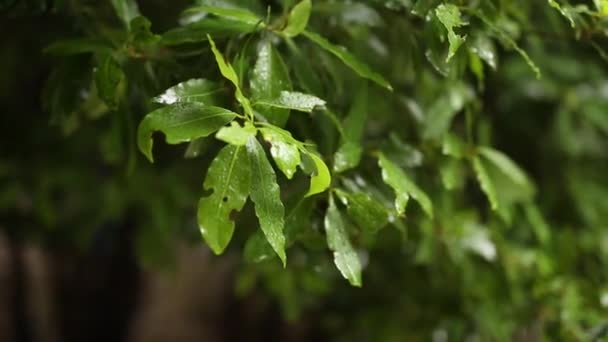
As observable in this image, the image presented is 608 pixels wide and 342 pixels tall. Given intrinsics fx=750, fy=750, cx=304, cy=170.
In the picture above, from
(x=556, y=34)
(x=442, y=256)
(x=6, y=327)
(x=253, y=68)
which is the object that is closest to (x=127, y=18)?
(x=253, y=68)

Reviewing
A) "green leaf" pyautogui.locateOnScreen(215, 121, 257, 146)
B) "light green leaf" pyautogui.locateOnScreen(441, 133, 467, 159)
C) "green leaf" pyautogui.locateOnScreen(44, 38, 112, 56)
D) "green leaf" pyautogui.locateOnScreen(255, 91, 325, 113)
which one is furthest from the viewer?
"light green leaf" pyautogui.locateOnScreen(441, 133, 467, 159)

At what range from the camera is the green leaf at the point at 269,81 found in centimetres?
77

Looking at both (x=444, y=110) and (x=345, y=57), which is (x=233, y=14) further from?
(x=444, y=110)

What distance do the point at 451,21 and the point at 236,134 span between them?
0.25 meters

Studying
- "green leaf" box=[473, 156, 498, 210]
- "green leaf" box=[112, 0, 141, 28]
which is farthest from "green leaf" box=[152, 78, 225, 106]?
"green leaf" box=[473, 156, 498, 210]

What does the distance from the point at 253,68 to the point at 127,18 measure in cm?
22

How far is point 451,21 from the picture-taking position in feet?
A: 2.44

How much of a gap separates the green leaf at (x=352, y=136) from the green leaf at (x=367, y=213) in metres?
0.07

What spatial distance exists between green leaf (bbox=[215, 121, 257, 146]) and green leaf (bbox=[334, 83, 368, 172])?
240mm

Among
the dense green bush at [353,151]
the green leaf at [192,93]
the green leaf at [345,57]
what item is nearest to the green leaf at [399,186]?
the dense green bush at [353,151]

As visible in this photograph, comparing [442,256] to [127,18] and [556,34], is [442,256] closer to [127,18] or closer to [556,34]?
[556,34]

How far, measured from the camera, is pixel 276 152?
69 centimetres

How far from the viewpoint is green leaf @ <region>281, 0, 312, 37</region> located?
814mm

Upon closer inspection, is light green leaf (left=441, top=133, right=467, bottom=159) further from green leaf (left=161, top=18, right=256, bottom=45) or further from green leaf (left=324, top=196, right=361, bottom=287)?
green leaf (left=161, top=18, right=256, bottom=45)
